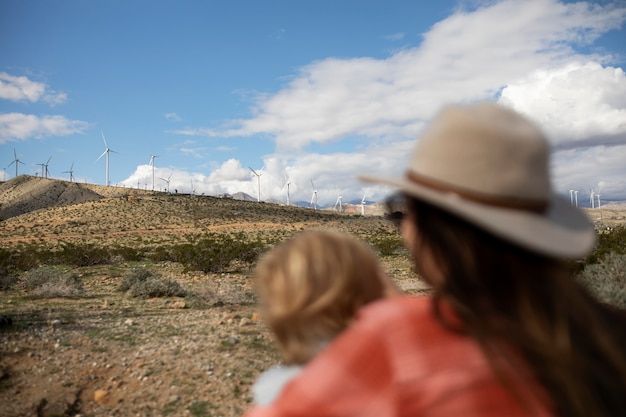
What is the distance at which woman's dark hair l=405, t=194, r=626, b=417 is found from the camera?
1.21 metres

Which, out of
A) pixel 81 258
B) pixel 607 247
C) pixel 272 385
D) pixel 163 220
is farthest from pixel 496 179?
pixel 163 220

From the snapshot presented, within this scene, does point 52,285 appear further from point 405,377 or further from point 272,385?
point 405,377

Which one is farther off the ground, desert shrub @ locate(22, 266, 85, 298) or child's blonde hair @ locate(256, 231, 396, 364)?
child's blonde hair @ locate(256, 231, 396, 364)

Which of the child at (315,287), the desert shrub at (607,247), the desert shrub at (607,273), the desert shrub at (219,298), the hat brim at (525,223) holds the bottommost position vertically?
the desert shrub at (219,298)

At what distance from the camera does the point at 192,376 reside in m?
5.84

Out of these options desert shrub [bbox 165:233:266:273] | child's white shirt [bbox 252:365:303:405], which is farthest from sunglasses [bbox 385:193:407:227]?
desert shrub [bbox 165:233:266:273]

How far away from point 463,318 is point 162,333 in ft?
23.6

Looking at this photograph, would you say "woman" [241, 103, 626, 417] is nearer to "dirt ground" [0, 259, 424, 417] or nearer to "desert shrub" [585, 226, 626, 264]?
"dirt ground" [0, 259, 424, 417]

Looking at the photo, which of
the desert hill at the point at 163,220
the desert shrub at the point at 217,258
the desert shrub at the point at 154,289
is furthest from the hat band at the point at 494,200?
the desert hill at the point at 163,220

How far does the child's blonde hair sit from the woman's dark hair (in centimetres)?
26

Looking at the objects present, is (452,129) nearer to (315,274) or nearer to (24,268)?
(315,274)

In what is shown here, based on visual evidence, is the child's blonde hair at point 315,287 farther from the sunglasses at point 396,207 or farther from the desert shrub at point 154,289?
the desert shrub at point 154,289

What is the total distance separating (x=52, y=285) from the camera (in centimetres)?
1248

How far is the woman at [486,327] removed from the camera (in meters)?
1.22
